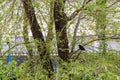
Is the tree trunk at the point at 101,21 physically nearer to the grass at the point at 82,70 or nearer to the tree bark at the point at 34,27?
the grass at the point at 82,70

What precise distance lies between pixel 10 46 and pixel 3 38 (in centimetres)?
13

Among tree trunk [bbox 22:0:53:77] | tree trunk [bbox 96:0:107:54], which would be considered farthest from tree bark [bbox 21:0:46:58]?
tree trunk [bbox 96:0:107:54]

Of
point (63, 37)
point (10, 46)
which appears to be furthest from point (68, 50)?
point (10, 46)

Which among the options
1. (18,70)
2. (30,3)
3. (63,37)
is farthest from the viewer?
(63,37)

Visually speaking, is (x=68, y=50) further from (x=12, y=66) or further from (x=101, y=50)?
(x=12, y=66)

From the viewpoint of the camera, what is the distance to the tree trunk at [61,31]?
2.87 metres

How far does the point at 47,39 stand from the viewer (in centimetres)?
287

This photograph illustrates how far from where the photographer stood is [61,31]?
114 inches

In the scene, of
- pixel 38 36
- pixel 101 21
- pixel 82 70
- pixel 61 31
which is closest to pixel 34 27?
pixel 38 36

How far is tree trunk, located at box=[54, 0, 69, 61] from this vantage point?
2.87 metres

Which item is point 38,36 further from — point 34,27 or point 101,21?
point 101,21

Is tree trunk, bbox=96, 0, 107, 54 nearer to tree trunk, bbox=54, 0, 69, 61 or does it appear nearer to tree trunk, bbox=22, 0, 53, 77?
tree trunk, bbox=54, 0, 69, 61

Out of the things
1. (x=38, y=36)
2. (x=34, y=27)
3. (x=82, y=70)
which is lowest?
(x=82, y=70)

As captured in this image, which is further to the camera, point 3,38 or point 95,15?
point 3,38
